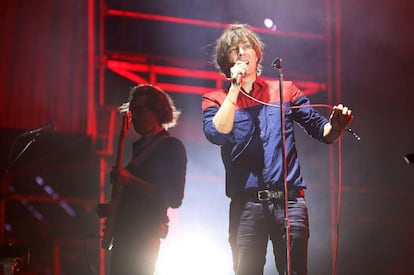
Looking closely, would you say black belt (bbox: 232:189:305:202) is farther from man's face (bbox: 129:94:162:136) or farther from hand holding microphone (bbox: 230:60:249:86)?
man's face (bbox: 129:94:162:136)

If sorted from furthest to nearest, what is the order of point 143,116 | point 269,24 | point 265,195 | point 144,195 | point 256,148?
point 269,24 < point 143,116 < point 144,195 < point 256,148 < point 265,195

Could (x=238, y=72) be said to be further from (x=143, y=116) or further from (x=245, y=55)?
(x=143, y=116)

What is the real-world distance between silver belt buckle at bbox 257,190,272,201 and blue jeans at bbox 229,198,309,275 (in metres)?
0.03

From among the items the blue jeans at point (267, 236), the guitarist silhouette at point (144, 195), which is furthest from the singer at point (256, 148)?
the guitarist silhouette at point (144, 195)

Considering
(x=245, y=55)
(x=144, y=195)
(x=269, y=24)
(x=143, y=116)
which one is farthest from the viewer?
(x=269, y=24)

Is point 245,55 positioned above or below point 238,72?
above

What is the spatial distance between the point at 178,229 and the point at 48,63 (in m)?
2.15

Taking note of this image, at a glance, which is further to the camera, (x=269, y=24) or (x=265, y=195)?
(x=269, y=24)

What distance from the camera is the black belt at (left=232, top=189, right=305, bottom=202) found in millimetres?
2531

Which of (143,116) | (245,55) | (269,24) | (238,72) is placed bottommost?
(143,116)

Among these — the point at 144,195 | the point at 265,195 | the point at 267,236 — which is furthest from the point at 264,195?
the point at 144,195

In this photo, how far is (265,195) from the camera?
2541mm

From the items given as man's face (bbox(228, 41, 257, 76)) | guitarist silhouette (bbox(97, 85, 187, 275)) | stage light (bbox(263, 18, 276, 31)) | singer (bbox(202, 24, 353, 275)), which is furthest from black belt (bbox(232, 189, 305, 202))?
stage light (bbox(263, 18, 276, 31))

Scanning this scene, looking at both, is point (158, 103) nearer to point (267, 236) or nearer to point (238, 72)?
point (238, 72)
